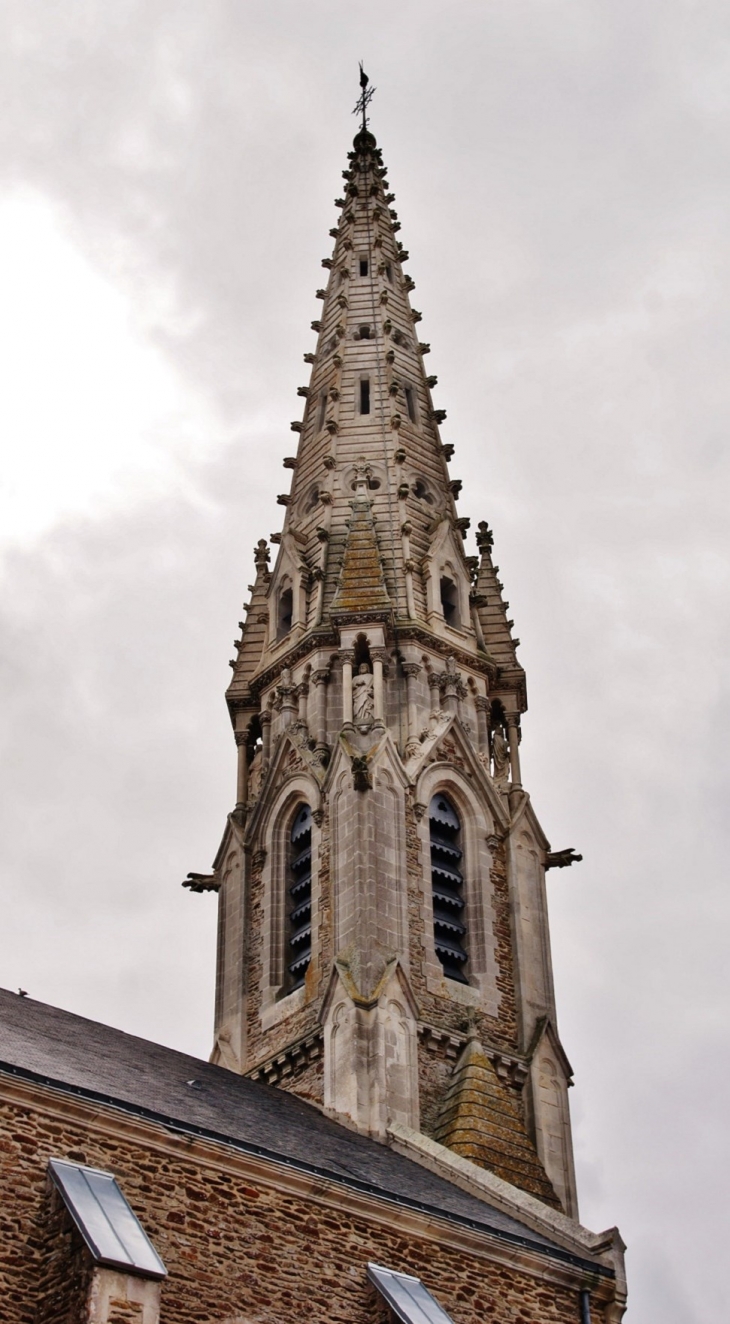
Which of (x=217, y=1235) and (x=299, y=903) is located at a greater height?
(x=299, y=903)

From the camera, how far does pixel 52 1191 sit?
57.7ft

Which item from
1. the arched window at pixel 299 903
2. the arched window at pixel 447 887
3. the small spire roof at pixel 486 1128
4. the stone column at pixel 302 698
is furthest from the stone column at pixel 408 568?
the small spire roof at pixel 486 1128

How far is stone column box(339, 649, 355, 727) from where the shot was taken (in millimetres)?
33031

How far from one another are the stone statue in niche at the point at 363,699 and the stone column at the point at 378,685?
8cm

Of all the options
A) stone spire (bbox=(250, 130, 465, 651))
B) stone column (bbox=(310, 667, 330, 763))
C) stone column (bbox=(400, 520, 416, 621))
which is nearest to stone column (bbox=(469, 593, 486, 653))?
stone spire (bbox=(250, 130, 465, 651))

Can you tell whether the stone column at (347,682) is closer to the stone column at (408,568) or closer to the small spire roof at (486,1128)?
the stone column at (408,568)

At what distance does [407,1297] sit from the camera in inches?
776

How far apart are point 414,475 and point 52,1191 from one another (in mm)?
22772

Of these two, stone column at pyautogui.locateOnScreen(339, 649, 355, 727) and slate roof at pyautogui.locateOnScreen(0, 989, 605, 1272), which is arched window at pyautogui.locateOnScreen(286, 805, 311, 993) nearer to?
stone column at pyautogui.locateOnScreen(339, 649, 355, 727)

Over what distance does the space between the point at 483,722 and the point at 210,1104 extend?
538 inches

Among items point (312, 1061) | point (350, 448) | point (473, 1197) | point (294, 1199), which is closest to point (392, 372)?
point (350, 448)

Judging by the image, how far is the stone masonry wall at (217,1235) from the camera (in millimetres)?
17531

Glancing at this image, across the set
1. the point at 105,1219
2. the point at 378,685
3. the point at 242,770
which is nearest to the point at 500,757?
the point at 378,685

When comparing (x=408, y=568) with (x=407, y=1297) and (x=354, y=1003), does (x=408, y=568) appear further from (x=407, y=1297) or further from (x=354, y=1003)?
(x=407, y=1297)
